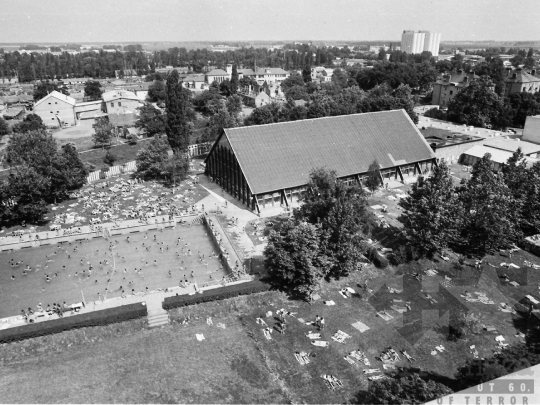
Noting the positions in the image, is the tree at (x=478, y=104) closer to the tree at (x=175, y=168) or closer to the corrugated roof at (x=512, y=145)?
the corrugated roof at (x=512, y=145)

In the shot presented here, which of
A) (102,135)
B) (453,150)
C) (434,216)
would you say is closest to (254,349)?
(434,216)

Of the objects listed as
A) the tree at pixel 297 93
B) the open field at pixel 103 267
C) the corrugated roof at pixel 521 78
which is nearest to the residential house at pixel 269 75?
the tree at pixel 297 93

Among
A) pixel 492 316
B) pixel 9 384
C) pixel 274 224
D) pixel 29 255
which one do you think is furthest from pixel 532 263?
pixel 29 255

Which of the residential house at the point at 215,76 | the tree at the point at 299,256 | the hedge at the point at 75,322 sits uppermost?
the residential house at the point at 215,76

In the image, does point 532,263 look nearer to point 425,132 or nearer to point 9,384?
point 425,132

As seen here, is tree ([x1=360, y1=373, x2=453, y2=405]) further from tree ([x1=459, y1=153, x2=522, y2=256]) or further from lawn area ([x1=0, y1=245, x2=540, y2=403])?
tree ([x1=459, y1=153, x2=522, y2=256])
